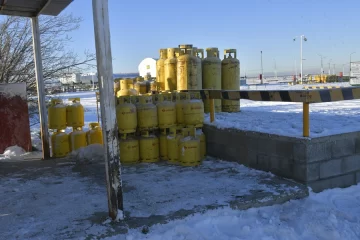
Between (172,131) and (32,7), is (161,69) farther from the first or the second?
(32,7)

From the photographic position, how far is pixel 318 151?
5023 mm

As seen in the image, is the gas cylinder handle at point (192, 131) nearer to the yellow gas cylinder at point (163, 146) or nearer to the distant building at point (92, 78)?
the yellow gas cylinder at point (163, 146)

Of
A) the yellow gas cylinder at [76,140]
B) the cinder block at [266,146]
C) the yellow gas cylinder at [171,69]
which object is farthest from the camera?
the yellow gas cylinder at [171,69]

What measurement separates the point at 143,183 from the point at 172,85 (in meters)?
4.17

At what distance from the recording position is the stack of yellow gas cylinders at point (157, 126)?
21.9 feet

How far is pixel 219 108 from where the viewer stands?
9508 mm

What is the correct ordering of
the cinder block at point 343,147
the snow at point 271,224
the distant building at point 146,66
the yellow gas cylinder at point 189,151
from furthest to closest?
the distant building at point 146,66, the yellow gas cylinder at point 189,151, the cinder block at point 343,147, the snow at point 271,224

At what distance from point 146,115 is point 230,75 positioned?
11.8ft

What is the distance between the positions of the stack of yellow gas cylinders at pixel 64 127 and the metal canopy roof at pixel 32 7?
2.00m

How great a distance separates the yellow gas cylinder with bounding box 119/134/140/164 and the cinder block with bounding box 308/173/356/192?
3259 millimetres

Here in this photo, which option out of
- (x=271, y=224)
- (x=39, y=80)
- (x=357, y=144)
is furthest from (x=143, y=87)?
(x=271, y=224)

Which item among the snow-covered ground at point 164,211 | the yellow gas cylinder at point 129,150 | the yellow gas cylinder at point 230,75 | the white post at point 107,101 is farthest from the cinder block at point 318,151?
the yellow gas cylinder at point 230,75

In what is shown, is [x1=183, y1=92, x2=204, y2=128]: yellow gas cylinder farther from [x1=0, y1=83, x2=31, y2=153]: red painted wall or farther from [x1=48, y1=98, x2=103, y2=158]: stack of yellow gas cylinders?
[x1=0, y1=83, x2=31, y2=153]: red painted wall

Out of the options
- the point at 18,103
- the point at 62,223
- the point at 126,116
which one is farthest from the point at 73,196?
the point at 18,103
